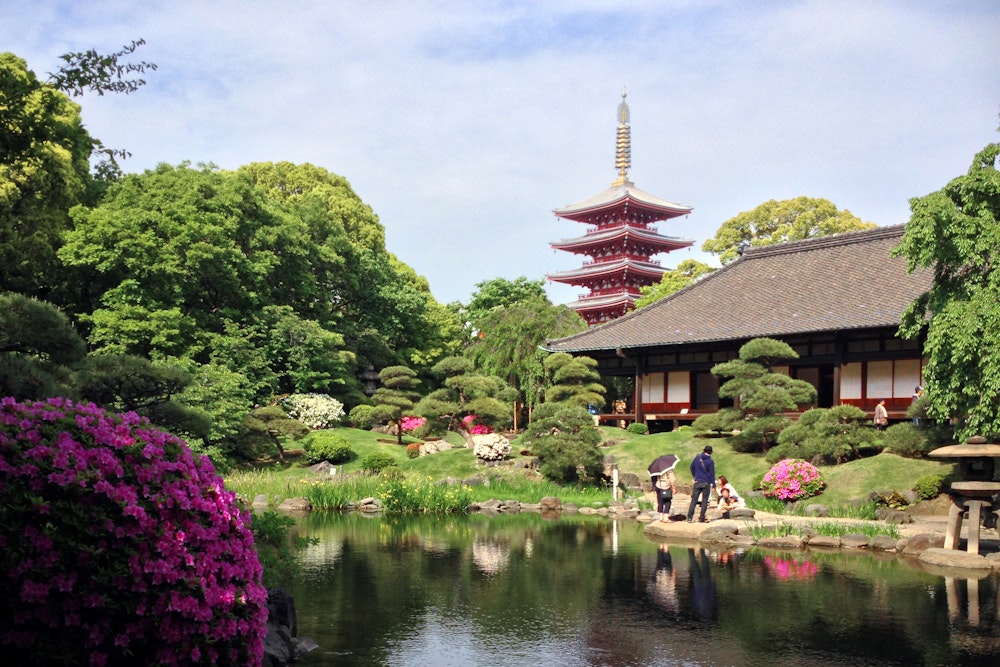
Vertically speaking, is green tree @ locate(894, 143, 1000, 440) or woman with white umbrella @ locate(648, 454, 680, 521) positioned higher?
green tree @ locate(894, 143, 1000, 440)

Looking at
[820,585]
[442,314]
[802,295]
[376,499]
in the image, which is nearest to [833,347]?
[802,295]

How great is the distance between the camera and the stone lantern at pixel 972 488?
13016 millimetres

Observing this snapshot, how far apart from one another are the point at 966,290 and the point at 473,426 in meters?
17.7

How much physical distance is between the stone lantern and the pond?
99cm

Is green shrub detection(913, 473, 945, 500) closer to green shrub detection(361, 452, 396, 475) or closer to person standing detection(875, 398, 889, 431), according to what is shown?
person standing detection(875, 398, 889, 431)

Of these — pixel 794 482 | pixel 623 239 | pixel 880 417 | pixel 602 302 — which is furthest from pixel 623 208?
pixel 794 482

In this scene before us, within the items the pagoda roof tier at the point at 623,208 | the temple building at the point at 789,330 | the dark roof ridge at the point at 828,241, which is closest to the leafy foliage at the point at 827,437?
the temple building at the point at 789,330

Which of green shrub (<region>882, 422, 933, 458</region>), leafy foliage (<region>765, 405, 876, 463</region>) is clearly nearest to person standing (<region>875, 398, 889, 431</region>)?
leafy foliage (<region>765, 405, 876, 463</region>)

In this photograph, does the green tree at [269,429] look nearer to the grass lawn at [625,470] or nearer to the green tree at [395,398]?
the grass lawn at [625,470]

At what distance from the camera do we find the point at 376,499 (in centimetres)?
2136

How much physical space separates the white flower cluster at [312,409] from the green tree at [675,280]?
56.8 feet

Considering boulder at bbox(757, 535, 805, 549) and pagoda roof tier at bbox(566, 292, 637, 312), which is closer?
boulder at bbox(757, 535, 805, 549)

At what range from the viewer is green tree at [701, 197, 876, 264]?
146ft

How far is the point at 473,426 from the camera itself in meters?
30.4
